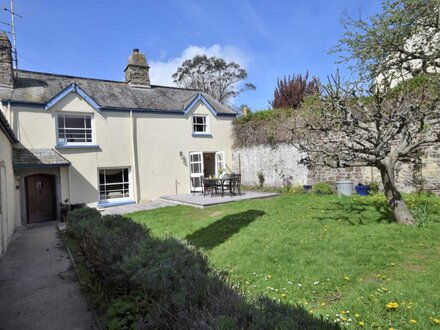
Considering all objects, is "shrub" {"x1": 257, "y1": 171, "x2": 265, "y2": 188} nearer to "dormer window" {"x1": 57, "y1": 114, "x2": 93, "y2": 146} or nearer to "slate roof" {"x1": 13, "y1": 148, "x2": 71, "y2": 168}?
"dormer window" {"x1": 57, "y1": 114, "x2": 93, "y2": 146}

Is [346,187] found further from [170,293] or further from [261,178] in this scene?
[170,293]

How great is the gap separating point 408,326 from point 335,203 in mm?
7455

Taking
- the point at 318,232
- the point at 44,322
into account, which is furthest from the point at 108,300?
the point at 318,232

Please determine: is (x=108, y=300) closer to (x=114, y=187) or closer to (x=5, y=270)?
(x=5, y=270)

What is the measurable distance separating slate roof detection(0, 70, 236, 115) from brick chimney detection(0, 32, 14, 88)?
0.35 metres

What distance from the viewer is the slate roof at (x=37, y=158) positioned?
37.3ft

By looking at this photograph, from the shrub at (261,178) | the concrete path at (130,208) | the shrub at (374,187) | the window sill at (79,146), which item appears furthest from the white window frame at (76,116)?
the shrub at (374,187)

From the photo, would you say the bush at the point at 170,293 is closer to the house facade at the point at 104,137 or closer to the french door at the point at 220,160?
the house facade at the point at 104,137

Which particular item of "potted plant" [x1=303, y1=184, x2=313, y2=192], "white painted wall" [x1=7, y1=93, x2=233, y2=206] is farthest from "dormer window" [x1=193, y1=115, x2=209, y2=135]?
"potted plant" [x1=303, y1=184, x2=313, y2=192]

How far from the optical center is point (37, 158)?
11.8 m

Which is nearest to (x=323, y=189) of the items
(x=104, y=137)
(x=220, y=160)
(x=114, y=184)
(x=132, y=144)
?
(x=220, y=160)

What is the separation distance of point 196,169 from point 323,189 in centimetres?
751

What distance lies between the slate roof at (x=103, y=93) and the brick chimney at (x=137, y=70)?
0.42 meters

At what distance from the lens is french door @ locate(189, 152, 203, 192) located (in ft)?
54.6
